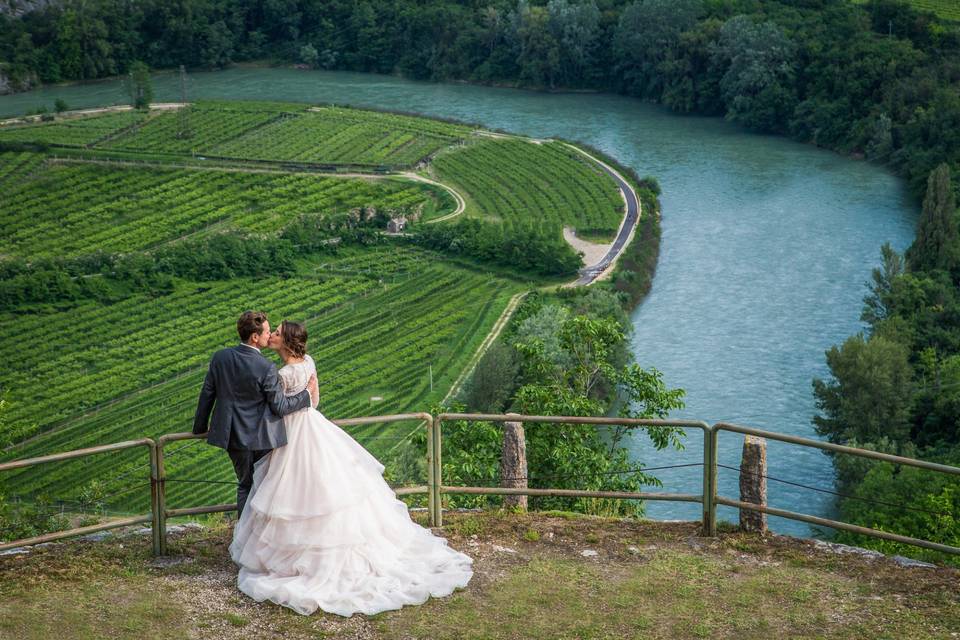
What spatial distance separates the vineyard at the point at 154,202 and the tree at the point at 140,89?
43.7 ft

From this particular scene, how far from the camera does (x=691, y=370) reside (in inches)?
1924

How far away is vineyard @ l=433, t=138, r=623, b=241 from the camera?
6712 centimetres

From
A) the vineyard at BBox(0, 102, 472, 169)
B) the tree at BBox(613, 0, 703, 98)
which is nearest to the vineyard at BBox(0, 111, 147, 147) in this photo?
the vineyard at BBox(0, 102, 472, 169)

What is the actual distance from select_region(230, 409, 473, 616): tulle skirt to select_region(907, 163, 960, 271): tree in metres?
45.4

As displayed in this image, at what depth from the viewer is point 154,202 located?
6975 cm

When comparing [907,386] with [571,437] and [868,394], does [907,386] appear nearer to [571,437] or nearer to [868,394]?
[868,394]

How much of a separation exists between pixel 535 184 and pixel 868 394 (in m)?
34.9

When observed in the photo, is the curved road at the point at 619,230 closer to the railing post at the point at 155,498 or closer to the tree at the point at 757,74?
the tree at the point at 757,74

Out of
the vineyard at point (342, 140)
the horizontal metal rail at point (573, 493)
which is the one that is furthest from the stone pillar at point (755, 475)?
the vineyard at point (342, 140)

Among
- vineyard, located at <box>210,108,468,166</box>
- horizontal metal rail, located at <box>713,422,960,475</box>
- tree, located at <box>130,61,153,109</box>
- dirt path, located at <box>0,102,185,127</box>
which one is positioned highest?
horizontal metal rail, located at <box>713,422,960,475</box>

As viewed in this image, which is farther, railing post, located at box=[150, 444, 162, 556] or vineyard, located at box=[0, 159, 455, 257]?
vineyard, located at box=[0, 159, 455, 257]

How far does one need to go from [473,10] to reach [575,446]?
87.7 meters

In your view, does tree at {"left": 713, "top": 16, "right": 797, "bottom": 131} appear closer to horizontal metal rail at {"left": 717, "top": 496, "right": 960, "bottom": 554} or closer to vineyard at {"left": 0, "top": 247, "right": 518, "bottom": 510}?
vineyard at {"left": 0, "top": 247, "right": 518, "bottom": 510}

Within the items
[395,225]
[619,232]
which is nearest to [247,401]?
[395,225]
